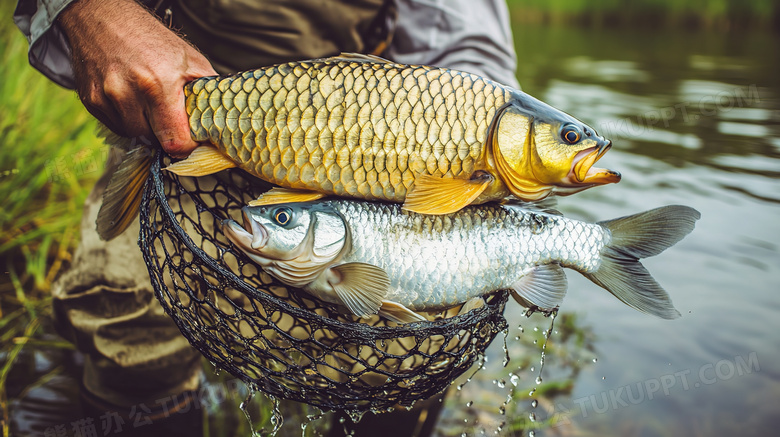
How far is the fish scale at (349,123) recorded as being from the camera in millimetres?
1351

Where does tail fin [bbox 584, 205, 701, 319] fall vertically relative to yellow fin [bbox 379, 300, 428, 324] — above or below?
above

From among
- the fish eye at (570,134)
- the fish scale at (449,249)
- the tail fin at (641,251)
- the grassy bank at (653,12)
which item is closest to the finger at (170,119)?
the fish scale at (449,249)

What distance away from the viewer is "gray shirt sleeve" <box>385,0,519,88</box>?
215 centimetres

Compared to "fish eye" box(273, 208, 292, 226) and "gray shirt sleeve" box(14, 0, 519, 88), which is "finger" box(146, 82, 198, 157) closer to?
"fish eye" box(273, 208, 292, 226)

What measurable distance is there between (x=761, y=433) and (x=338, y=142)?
110 inches

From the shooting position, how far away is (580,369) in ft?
11.3

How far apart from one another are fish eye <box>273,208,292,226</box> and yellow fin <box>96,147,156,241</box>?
14.6 inches

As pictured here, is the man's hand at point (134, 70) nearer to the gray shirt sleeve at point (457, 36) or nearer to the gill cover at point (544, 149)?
the gill cover at point (544, 149)

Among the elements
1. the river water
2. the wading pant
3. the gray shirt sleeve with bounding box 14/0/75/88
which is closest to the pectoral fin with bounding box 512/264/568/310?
the wading pant

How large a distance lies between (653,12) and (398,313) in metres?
17.2

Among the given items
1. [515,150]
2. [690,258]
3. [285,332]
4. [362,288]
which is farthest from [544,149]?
[690,258]

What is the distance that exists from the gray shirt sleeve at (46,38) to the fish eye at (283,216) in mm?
781

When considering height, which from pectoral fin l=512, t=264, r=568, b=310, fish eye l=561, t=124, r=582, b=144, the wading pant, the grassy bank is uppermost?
fish eye l=561, t=124, r=582, b=144

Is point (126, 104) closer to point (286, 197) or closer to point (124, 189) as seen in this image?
point (124, 189)
